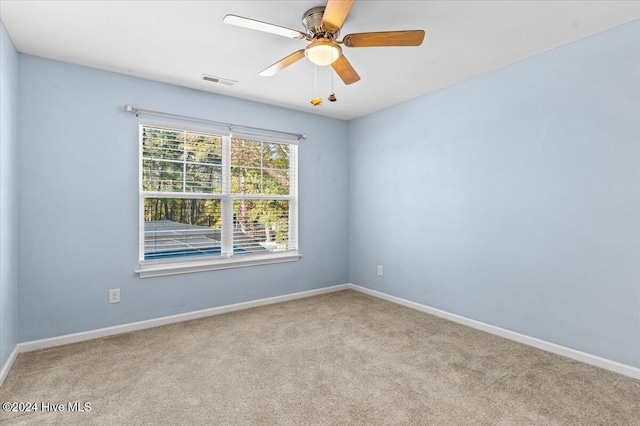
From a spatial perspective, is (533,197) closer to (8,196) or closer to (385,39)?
(385,39)

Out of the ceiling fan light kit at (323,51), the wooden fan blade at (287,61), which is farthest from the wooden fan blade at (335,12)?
the wooden fan blade at (287,61)

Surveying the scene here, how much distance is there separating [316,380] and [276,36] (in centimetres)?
252

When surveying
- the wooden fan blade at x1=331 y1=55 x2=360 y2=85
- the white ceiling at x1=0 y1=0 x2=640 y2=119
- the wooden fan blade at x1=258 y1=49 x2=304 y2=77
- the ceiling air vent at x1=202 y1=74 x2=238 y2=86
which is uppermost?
the ceiling air vent at x1=202 y1=74 x2=238 y2=86

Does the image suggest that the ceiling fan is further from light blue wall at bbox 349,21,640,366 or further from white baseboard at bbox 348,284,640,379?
white baseboard at bbox 348,284,640,379

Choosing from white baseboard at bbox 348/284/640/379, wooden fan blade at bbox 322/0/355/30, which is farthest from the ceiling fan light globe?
white baseboard at bbox 348/284/640/379

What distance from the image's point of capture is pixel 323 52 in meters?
2.10

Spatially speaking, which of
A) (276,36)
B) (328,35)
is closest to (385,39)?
(328,35)

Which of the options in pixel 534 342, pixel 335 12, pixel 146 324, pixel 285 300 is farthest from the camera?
pixel 285 300

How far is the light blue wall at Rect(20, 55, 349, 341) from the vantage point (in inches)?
109

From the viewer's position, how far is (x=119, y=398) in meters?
2.06

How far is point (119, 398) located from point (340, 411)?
54.5 inches

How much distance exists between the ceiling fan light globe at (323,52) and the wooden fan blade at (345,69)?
4.5 inches

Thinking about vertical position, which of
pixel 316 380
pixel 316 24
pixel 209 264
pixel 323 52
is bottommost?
pixel 316 380

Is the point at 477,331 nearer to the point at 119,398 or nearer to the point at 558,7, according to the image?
the point at 558,7
